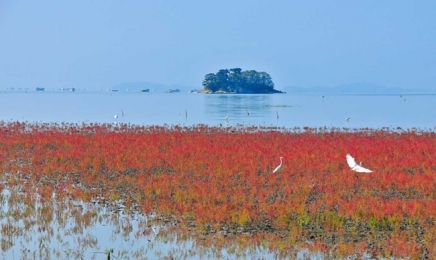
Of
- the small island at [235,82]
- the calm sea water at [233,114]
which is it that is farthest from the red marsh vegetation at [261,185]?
the small island at [235,82]

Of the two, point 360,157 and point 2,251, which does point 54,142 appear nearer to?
point 360,157

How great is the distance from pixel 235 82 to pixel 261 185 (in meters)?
163

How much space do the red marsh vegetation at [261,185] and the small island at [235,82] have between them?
496ft

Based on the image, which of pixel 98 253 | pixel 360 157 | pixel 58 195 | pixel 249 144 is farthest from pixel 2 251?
pixel 249 144

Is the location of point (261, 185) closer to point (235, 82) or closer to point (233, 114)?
point (233, 114)

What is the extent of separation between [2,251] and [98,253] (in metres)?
1.54

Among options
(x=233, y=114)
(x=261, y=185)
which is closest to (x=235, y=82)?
A: (x=233, y=114)

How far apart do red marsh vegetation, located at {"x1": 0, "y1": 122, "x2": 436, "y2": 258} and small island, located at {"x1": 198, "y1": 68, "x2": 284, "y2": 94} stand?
151 m

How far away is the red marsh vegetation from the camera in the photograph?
1002 cm

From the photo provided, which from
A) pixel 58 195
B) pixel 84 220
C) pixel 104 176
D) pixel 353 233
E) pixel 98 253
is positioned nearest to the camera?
pixel 98 253

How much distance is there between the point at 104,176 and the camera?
50.4ft

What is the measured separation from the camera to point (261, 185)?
14.0 metres

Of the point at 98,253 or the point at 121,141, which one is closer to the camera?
the point at 98,253

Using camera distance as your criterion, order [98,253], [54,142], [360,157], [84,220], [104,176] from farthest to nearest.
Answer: [54,142], [360,157], [104,176], [84,220], [98,253]
